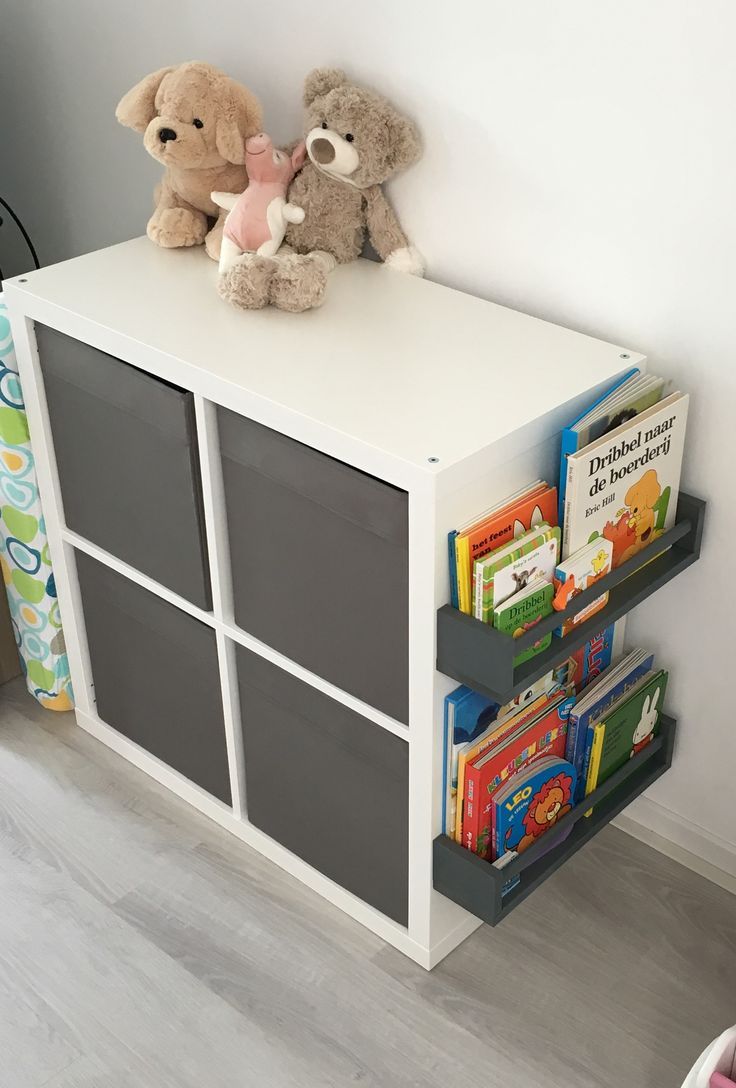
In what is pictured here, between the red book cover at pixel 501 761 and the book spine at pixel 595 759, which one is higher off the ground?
the red book cover at pixel 501 761

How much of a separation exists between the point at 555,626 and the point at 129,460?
60 cm

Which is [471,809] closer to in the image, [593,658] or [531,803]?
[531,803]

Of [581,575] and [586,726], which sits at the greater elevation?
[581,575]

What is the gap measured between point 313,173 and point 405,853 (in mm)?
896

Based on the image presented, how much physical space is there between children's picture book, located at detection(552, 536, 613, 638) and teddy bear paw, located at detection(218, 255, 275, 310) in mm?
501

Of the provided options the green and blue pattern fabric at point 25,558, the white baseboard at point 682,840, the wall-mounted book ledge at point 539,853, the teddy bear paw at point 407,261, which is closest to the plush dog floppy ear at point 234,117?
the teddy bear paw at point 407,261

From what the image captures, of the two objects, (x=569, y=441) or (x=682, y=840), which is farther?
(x=682, y=840)

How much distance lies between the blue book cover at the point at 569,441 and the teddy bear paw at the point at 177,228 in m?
0.65

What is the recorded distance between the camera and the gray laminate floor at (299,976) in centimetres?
151

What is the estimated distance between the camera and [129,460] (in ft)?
5.26

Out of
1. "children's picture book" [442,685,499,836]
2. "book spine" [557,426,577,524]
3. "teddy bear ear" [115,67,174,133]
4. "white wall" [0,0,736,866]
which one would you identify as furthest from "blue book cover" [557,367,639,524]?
"teddy bear ear" [115,67,174,133]

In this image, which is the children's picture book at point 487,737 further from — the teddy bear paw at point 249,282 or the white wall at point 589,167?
the teddy bear paw at point 249,282

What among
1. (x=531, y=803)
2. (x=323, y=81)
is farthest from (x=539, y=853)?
(x=323, y=81)

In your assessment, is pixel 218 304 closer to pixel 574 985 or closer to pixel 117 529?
pixel 117 529
